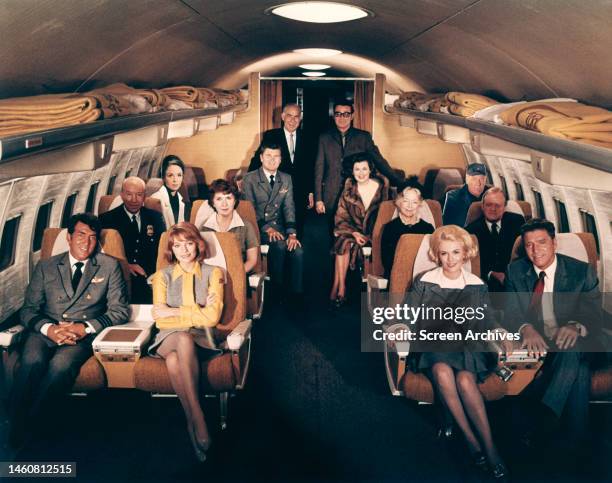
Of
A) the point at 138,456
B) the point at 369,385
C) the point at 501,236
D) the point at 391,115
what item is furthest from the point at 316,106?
the point at 138,456

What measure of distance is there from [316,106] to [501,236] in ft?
32.8

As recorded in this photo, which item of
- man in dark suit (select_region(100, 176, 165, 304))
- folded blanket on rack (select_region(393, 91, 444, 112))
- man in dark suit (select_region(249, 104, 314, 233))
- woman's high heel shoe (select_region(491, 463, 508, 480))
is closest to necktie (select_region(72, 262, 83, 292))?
man in dark suit (select_region(100, 176, 165, 304))

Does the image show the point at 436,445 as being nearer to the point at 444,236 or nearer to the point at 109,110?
the point at 444,236

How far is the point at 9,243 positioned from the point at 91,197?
212cm

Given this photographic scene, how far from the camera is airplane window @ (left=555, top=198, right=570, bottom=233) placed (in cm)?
717

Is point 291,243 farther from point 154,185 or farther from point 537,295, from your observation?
point 537,295

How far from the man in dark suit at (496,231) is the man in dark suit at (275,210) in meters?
2.00

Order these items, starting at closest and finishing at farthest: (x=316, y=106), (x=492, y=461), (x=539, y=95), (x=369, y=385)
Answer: (x=492, y=461)
(x=369, y=385)
(x=539, y=95)
(x=316, y=106)

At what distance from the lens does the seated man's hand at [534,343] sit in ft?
13.7

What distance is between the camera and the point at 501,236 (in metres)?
6.02

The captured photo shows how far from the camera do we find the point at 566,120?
3689 millimetres

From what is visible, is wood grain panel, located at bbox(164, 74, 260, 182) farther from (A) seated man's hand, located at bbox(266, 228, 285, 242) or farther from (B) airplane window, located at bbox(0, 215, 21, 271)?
(B) airplane window, located at bbox(0, 215, 21, 271)

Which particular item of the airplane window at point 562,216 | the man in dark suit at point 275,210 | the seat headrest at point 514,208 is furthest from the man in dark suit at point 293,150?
the airplane window at point 562,216

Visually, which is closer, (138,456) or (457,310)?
(138,456)
